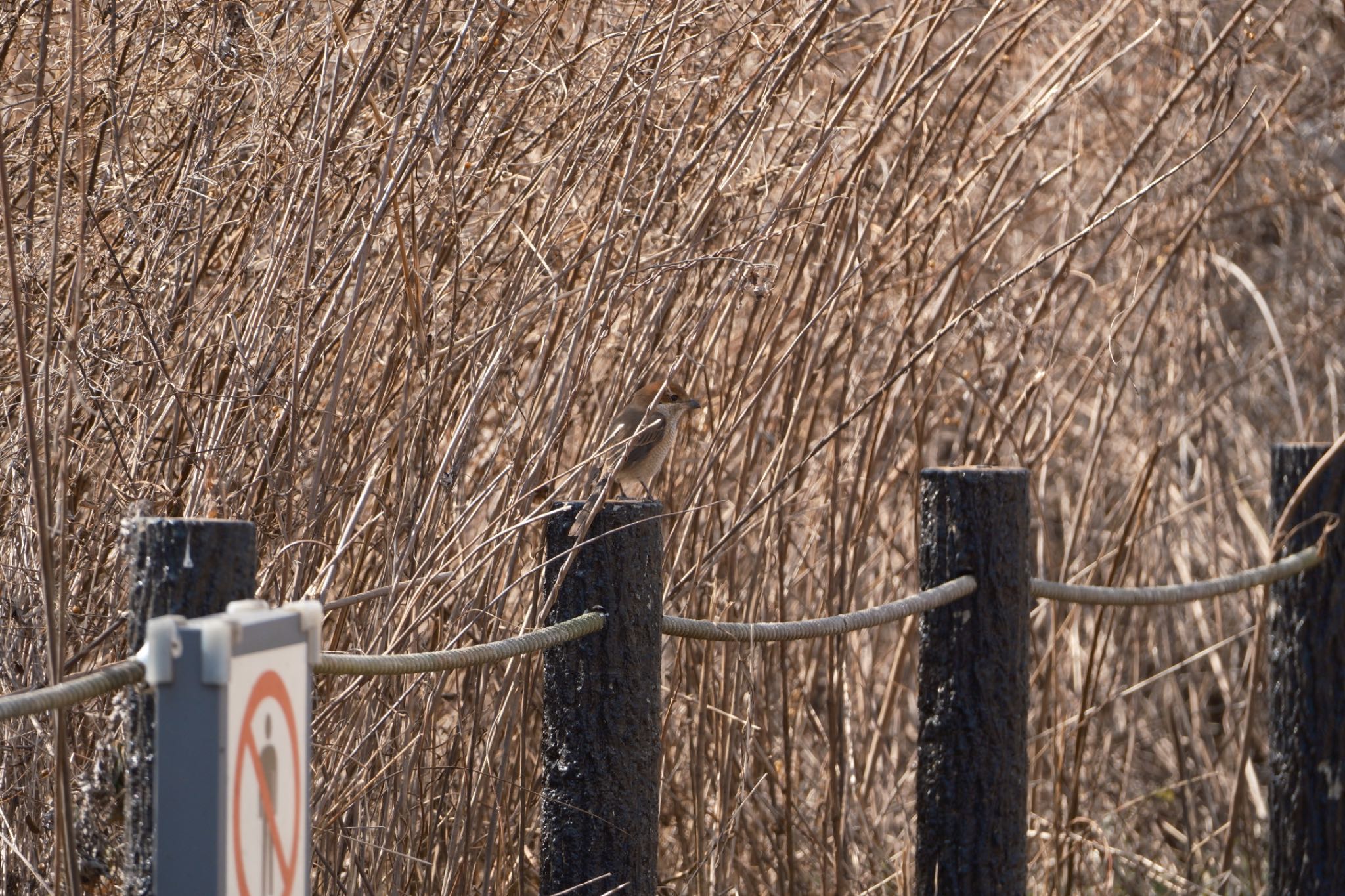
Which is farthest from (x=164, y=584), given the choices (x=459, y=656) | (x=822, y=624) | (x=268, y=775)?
(x=822, y=624)

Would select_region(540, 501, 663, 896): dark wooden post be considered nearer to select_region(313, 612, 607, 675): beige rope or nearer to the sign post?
select_region(313, 612, 607, 675): beige rope

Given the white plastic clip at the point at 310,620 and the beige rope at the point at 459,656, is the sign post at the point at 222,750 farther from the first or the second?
the beige rope at the point at 459,656

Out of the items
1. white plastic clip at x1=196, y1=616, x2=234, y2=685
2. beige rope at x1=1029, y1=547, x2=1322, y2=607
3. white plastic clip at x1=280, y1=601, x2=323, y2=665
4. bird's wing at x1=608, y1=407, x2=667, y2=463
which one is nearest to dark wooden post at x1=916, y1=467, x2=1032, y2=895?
beige rope at x1=1029, y1=547, x2=1322, y2=607

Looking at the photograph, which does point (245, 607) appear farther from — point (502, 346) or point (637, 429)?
point (637, 429)

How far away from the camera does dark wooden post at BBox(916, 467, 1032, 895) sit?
6.73 feet

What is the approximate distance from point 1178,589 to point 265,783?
1.78 metres

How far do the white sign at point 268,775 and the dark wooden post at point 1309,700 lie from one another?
1.99 meters

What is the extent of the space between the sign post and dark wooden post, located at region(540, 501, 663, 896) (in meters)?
0.60

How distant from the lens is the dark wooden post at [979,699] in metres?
2.05

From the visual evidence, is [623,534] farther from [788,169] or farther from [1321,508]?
[1321,508]

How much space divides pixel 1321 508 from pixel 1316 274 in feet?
8.36

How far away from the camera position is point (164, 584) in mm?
1209

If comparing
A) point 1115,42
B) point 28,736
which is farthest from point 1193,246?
point 28,736

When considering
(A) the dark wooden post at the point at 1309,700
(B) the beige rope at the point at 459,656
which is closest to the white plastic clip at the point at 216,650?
(B) the beige rope at the point at 459,656
